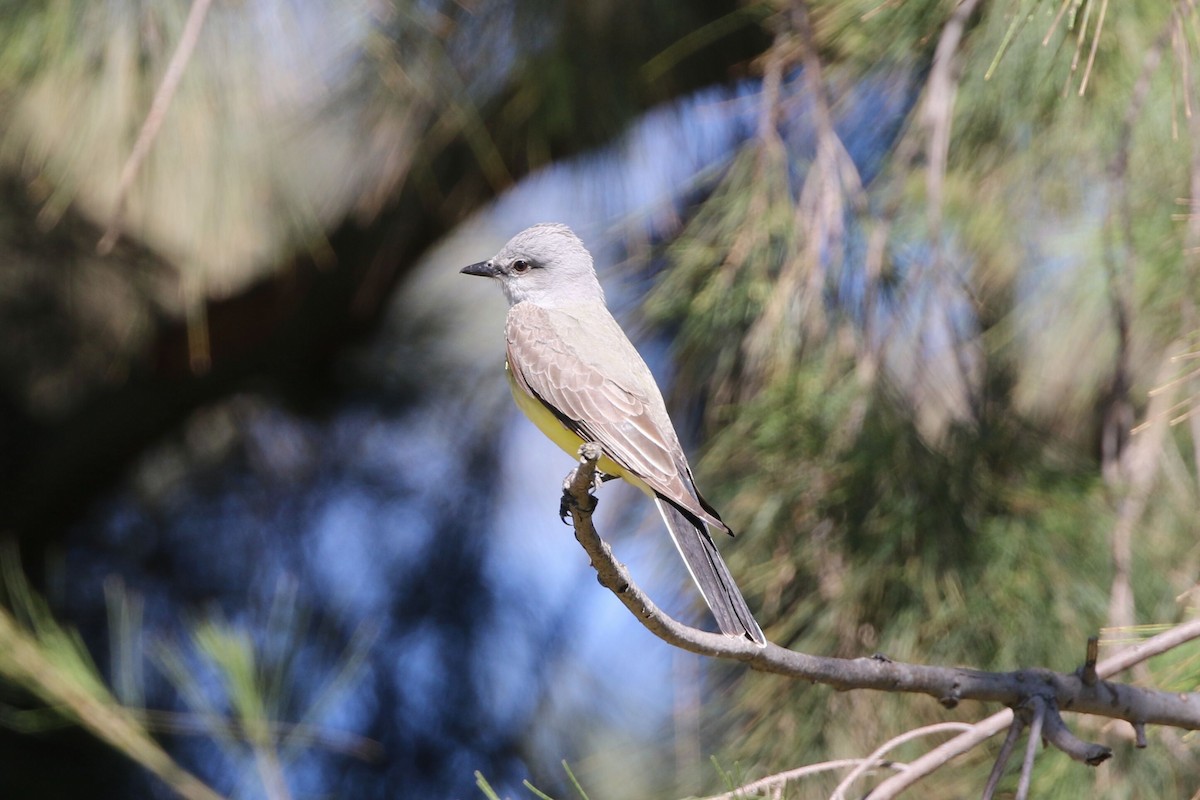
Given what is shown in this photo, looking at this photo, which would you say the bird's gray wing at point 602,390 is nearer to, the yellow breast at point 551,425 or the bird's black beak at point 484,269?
the yellow breast at point 551,425

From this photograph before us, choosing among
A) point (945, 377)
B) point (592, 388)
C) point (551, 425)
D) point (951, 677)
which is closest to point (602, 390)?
point (592, 388)

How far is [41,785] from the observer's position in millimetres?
3459

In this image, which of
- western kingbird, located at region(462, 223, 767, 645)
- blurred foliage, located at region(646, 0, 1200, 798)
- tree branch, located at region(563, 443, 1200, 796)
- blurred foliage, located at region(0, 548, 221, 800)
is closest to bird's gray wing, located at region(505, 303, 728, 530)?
western kingbird, located at region(462, 223, 767, 645)

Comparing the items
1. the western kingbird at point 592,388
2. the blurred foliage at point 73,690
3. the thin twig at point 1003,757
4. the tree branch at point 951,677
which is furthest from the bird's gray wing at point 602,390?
the blurred foliage at point 73,690

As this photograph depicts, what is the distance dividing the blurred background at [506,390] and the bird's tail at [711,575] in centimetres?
32

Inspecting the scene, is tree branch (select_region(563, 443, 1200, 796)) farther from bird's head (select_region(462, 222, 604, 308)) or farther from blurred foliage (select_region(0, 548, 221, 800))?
bird's head (select_region(462, 222, 604, 308))

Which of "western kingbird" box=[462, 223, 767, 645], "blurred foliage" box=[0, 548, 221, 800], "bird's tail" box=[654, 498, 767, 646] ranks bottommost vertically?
"blurred foliage" box=[0, 548, 221, 800]

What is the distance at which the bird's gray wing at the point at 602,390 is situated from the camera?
1.94 m

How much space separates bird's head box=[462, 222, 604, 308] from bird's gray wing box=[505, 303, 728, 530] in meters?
0.07

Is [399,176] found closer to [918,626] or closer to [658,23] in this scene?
[658,23]

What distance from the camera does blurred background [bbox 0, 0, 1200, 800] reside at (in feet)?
6.94

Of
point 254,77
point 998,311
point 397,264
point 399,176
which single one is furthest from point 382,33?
point 998,311

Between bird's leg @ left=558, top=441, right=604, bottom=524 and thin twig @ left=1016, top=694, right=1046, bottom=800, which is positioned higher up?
bird's leg @ left=558, top=441, right=604, bottom=524

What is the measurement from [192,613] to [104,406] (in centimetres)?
66
